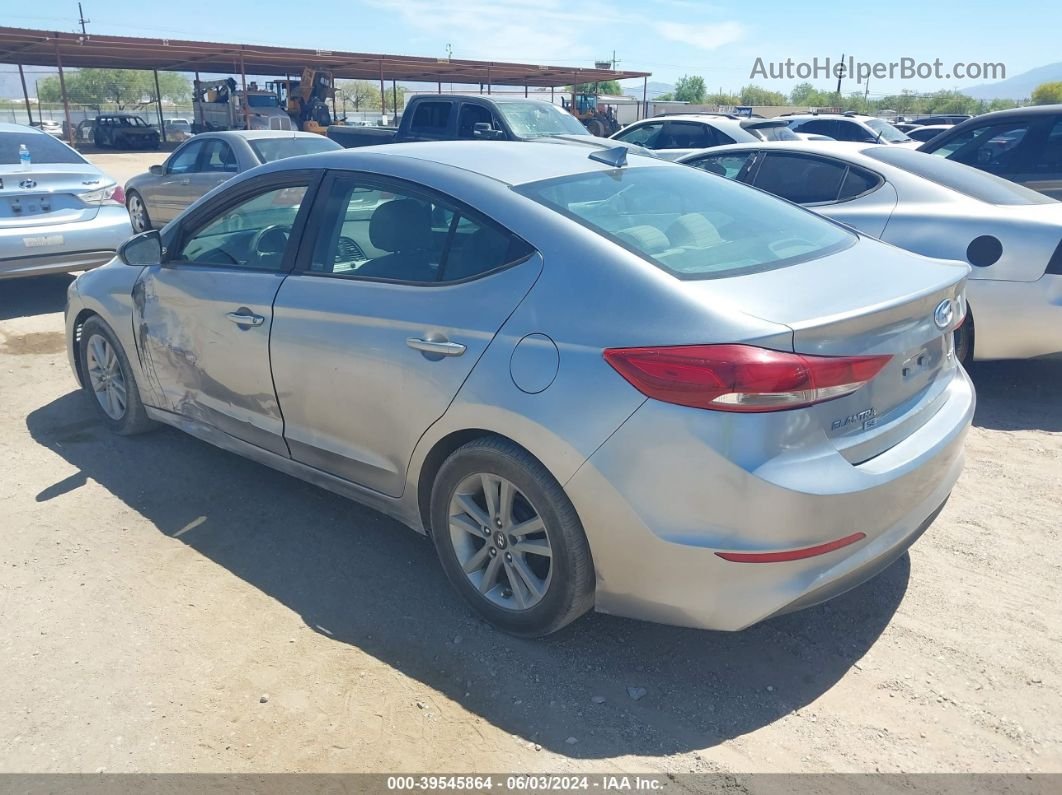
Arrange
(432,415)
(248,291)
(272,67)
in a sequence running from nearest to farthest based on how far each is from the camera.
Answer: (432,415) < (248,291) < (272,67)

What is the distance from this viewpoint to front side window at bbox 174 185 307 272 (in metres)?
3.78

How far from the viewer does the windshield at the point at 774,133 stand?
13406mm

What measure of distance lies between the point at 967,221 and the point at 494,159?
11.0 ft

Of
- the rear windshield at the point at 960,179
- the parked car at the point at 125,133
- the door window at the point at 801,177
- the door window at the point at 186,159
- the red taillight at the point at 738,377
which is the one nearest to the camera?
the red taillight at the point at 738,377

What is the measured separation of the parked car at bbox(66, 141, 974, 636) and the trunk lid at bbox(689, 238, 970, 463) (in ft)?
0.03

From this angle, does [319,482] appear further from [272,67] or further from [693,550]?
[272,67]

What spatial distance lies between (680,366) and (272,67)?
130 feet

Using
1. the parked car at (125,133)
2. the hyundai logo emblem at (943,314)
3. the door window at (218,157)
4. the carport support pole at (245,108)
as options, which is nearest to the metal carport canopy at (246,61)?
the carport support pole at (245,108)

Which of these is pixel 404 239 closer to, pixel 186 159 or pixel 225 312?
pixel 225 312

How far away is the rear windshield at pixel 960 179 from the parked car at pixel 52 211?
Answer: 21.6 feet

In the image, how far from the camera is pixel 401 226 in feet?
11.2

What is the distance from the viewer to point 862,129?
1677cm

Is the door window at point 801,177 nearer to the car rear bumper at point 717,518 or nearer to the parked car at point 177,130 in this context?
the car rear bumper at point 717,518

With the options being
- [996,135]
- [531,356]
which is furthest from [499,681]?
[996,135]
